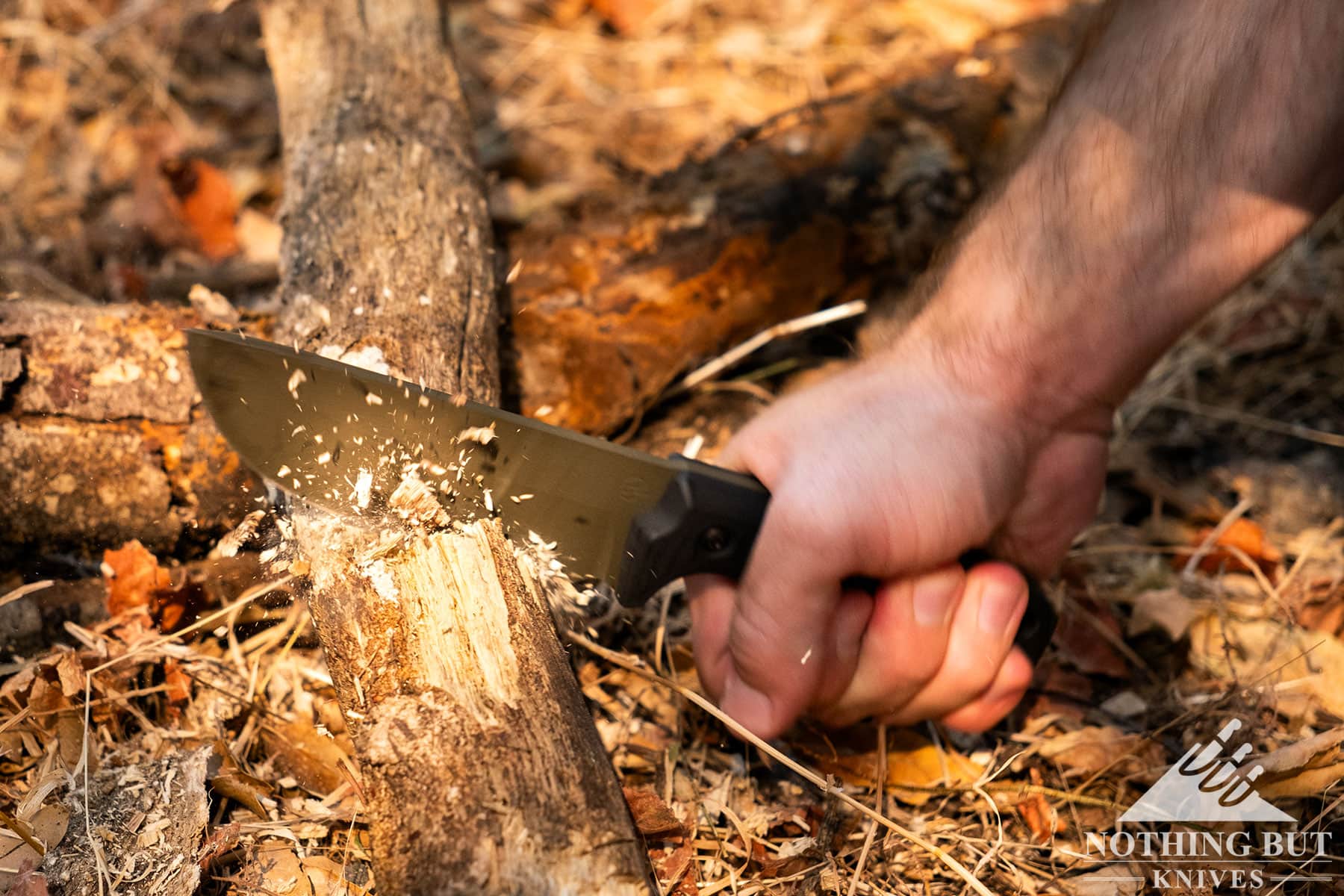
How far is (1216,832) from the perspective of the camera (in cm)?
147

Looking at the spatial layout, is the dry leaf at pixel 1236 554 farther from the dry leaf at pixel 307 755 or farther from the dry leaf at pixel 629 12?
the dry leaf at pixel 629 12

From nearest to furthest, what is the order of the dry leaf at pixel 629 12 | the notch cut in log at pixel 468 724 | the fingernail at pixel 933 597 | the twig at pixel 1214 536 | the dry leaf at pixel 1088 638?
the notch cut in log at pixel 468 724 → the fingernail at pixel 933 597 → the dry leaf at pixel 1088 638 → the twig at pixel 1214 536 → the dry leaf at pixel 629 12

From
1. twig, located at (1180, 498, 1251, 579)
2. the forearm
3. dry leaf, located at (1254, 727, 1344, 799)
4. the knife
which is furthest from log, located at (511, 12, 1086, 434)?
dry leaf, located at (1254, 727, 1344, 799)

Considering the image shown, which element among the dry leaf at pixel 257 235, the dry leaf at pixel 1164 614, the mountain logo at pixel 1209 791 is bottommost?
the mountain logo at pixel 1209 791

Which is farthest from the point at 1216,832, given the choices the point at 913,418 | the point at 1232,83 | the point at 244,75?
the point at 244,75

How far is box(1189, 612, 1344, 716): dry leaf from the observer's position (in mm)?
1768

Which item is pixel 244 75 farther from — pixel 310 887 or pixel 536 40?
pixel 310 887

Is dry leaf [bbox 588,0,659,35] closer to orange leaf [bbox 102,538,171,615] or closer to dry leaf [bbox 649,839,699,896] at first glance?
orange leaf [bbox 102,538,171,615]

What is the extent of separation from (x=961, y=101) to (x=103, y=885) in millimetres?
2685

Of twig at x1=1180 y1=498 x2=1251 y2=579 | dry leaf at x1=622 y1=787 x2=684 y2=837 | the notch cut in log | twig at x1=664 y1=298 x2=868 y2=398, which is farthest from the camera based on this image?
twig at x1=664 y1=298 x2=868 y2=398

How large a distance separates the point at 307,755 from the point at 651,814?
613mm

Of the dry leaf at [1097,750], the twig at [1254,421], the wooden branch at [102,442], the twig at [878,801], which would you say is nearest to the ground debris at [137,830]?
the wooden branch at [102,442]

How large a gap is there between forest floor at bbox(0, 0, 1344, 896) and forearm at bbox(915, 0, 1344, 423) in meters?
0.66

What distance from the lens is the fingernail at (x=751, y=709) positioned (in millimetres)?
1521
